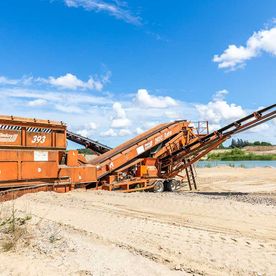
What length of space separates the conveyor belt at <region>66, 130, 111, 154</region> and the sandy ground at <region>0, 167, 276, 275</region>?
27.9 feet

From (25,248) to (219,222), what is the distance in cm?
463

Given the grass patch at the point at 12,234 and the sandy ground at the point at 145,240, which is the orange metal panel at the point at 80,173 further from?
the grass patch at the point at 12,234

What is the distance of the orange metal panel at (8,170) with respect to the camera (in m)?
12.0

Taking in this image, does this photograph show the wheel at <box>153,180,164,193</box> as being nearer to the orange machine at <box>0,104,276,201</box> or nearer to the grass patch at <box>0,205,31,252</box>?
the orange machine at <box>0,104,276,201</box>

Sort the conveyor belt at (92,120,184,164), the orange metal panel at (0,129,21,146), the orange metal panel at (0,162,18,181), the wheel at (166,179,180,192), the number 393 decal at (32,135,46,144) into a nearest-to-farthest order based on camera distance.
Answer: the orange metal panel at (0,162,18,181) < the orange metal panel at (0,129,21,146) < the number 393 decal at (32,135,46,144) < the conveyor belt at (92,120,184,164) < the wheel at (166,179,180,192)

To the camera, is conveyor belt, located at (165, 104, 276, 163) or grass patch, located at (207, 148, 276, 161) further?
grass patch, located at (207, 148, 276, 161)

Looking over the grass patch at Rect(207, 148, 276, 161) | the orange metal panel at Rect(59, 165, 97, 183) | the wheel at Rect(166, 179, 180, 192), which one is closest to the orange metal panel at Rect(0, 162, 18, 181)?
the orange metal panel at Rect(59, 165, 97, 183)

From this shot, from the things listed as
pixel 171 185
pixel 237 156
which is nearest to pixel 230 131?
pixel 171 185

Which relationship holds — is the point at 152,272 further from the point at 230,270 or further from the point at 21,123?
the point at 21,123

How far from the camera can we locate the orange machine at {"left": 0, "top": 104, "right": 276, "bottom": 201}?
12.5m

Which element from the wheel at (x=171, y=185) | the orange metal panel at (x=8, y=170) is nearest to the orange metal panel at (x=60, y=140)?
the orange metal panel at (x=8, y=170)

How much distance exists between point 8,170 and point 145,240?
6916 mm

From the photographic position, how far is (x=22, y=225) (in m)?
7.04

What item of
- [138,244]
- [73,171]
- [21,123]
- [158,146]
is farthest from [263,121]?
[138,244]
